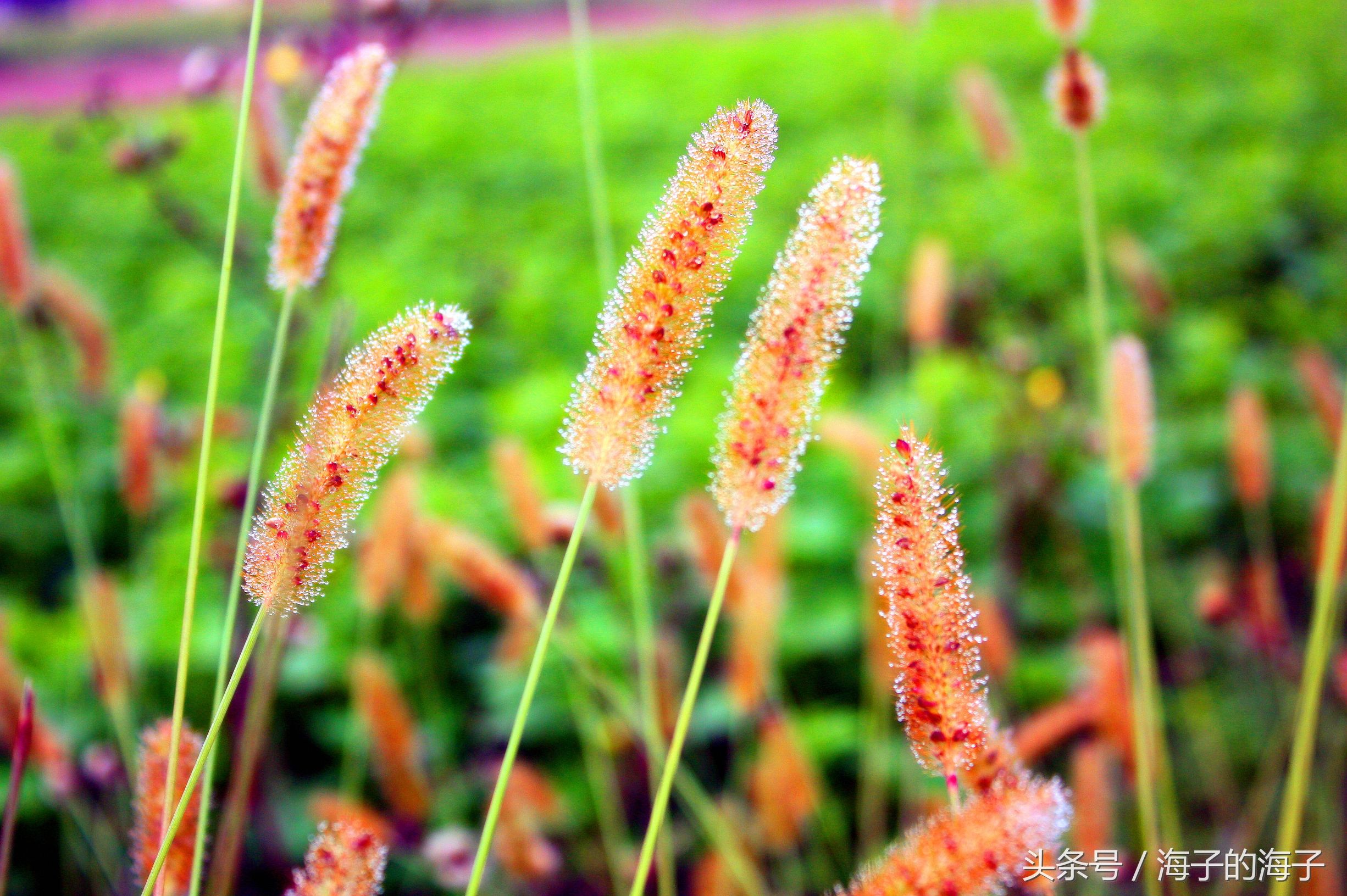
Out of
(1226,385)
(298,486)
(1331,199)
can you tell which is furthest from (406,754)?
(1331,199)

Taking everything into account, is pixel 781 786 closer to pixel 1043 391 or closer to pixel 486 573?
pixel 486 573

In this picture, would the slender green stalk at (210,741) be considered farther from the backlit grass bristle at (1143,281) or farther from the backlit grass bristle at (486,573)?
the backlit grass bristle at (1143,281)

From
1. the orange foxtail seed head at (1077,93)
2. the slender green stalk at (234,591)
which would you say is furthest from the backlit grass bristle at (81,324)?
the orange foxtail seed head at (1077,93)

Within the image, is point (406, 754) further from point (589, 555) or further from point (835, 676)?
point (835, 676)

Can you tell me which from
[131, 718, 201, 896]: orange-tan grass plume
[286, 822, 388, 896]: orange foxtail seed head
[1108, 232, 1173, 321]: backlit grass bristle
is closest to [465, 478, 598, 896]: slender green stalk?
[286, 822, 388, 896]: orange foxtail seed head

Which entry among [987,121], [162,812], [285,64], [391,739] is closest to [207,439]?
[162,812]
